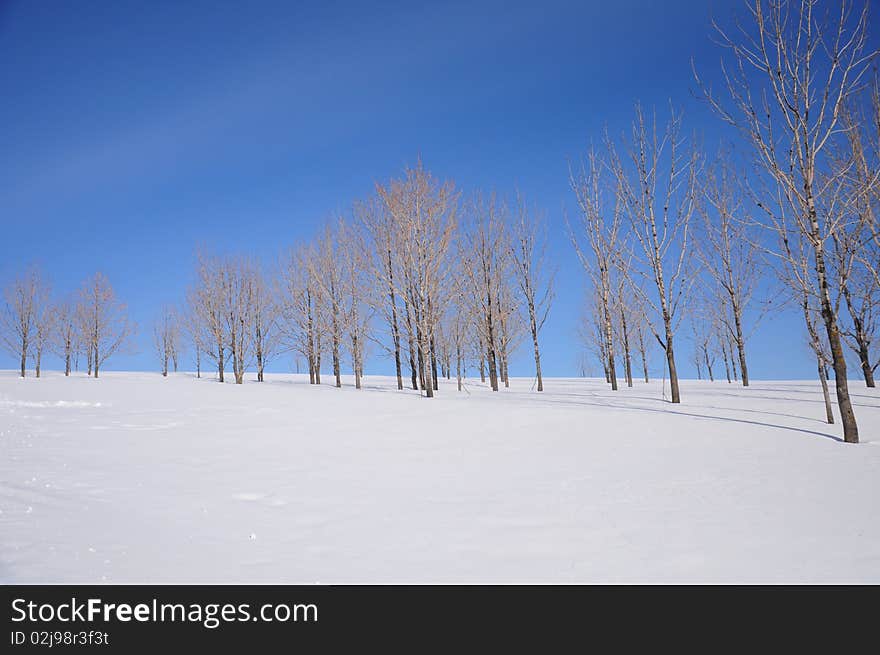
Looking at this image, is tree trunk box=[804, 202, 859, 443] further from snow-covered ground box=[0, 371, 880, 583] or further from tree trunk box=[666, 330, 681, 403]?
tree trunk box=[666, 330, 681, 403]

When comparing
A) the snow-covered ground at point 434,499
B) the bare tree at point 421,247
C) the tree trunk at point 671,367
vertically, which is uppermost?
the bare tree at point 421,247

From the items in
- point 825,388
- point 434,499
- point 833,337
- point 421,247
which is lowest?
point 434,499

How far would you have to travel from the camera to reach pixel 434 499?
Result: 15.8 feet

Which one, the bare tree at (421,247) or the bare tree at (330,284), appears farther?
the bare tree at (330,284)

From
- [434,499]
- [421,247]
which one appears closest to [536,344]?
[421,247]

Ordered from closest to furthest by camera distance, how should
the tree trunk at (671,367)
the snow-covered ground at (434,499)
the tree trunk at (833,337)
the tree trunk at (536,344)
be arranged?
1. the snow-covered ground at (434,499)
2. the tree trunk at (833,337)
3. the tree trunk at (671,367)
4. the tree trunk at (536,344)

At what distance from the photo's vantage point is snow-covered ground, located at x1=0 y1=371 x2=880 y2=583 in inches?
127

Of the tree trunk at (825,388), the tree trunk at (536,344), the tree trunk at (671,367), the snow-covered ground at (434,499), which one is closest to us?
the snow-covered ground at (434,499)

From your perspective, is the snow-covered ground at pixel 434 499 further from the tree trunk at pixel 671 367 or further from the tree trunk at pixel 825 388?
the tree trunk at pixel 671 367

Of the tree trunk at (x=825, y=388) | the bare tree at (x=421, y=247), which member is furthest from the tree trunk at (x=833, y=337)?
the bare tree at (x=421, y=247)

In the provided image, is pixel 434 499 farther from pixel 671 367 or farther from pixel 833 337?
pixel 671 367

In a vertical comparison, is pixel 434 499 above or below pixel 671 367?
below

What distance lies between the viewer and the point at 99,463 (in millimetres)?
5797

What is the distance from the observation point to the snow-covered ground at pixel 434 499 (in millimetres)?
3230
